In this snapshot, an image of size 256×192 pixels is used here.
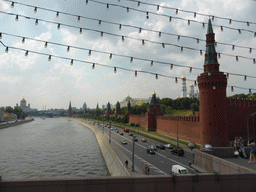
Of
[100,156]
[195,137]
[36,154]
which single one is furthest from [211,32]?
[36,154]

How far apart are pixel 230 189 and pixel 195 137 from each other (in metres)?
37.7

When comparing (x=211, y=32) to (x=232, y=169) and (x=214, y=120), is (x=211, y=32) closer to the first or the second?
(x=214, y=120)

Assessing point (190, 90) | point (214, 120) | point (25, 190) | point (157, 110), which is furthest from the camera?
point (190, 90)

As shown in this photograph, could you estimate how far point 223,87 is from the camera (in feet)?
118

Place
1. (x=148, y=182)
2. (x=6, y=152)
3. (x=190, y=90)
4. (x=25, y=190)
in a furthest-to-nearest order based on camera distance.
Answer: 1. (x=190, y=90)
2. (x=6, y=152)
3. (x=148, y=182)
4. (x=25, y=190)

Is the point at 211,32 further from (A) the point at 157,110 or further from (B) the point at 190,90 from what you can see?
(B) the point at 190,90

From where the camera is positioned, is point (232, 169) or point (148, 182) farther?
point (232, 169)

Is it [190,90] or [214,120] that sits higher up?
[190,90]

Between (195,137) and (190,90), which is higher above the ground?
(190,90)

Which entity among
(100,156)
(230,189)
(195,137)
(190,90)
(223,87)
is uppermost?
(190,90)

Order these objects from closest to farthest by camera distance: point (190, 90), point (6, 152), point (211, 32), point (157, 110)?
point (211, 32) → point (6, 152) → point (157, 110) → point (190, 90)

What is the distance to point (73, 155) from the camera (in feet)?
126

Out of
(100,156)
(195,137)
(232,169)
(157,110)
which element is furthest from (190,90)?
(232,169)

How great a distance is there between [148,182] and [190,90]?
542 ft
